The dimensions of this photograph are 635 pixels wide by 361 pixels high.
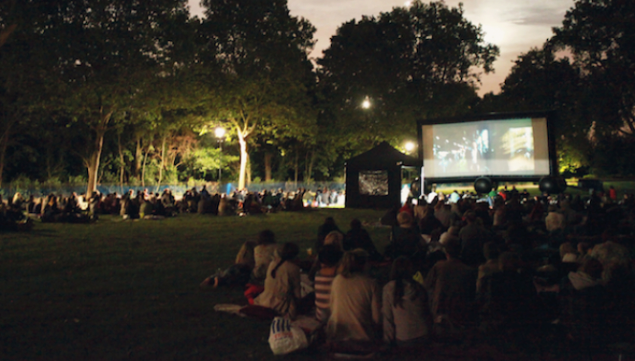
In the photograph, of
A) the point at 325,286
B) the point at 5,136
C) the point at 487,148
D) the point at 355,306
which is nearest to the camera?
the point at 355,306

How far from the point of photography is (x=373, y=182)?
24.7m

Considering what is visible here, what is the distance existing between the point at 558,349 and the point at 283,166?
4665 centimetres

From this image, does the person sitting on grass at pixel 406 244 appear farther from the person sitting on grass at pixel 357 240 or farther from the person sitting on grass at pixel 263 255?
the person sitting on grass at pixel 263 255

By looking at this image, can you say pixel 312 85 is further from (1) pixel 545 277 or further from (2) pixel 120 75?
(1) pixel 545 277

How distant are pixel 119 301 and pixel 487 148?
2085 cm

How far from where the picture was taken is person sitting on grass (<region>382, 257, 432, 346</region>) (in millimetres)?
4852

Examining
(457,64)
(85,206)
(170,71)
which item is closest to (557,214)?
(85,206)

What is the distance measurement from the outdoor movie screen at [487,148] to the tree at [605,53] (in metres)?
2.42

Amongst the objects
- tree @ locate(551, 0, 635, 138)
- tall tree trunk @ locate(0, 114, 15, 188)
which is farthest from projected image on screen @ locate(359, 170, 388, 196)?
tall tree trunk @ locate(0, 114, 15, 188)

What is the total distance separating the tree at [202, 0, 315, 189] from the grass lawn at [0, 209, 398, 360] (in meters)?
21.5

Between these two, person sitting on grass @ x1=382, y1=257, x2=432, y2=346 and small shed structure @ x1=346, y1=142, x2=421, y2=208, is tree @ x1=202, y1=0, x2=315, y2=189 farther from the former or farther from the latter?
person sitting on grass @ x1=382, y1=257, x2=432, y2=346

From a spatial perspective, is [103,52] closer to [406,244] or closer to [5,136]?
[5,136]

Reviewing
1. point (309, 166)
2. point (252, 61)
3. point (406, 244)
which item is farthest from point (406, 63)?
point (406, 244)

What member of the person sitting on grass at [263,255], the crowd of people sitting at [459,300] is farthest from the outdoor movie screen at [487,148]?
the person sitting on grass at [263,255]
